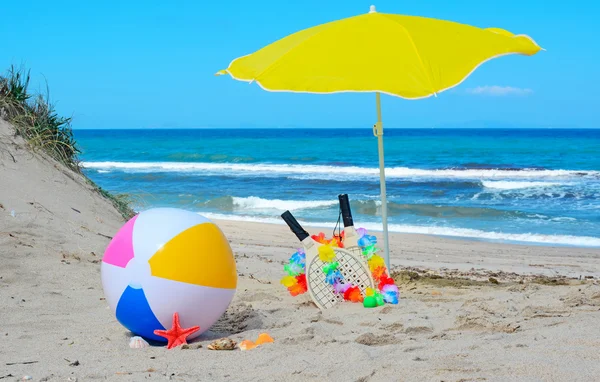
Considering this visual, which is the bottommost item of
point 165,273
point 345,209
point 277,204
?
point 277,204

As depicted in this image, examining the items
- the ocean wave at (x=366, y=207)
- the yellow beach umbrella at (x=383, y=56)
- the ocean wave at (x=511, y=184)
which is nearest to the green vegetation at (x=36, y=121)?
the yellow beach umbrella at (x=383, y=56)

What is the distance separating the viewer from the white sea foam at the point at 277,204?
17.7 m

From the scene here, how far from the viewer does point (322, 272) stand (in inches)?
222

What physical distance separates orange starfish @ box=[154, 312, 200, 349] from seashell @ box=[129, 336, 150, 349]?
0.13 m

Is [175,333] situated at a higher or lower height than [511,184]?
lower

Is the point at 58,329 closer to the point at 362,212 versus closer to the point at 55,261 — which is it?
the point at 55,261

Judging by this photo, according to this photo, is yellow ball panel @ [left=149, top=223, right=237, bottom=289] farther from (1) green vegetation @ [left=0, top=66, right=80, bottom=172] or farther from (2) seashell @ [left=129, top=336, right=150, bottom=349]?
(1) green vegetation @ [left=0, top=66, right=80, bottom=172]

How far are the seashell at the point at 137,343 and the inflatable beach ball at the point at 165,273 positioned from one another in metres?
0.05

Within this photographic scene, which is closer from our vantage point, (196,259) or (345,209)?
(196,259)

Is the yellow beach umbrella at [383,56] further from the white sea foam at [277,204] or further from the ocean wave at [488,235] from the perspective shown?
the white sea foam at [277,204]

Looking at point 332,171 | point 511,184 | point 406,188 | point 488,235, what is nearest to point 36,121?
point 488,235

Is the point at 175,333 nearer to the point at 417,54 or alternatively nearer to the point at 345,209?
the point at 345,209

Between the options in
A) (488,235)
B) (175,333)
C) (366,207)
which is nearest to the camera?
(175,333)

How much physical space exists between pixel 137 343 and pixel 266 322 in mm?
1087
